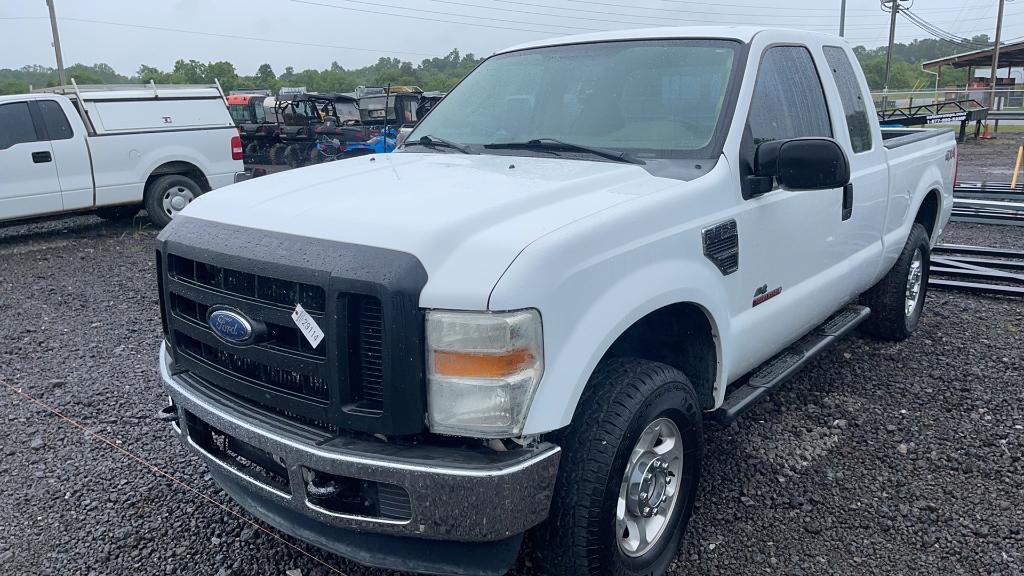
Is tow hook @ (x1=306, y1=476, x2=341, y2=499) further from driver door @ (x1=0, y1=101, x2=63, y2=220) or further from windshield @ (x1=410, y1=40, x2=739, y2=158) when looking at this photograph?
driver door @ (x1=0, y1=101, x2=63, y2=220)

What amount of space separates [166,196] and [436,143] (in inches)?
317

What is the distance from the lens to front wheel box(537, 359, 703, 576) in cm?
243

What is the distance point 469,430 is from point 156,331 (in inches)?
181

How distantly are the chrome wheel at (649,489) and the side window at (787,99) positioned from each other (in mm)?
1361

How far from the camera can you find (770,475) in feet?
11.9

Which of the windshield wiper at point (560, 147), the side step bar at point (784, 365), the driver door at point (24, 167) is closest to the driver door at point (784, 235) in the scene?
the side step bar at point (784, 365)

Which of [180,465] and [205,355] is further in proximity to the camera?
[180,465]

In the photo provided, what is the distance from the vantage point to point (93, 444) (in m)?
4.07

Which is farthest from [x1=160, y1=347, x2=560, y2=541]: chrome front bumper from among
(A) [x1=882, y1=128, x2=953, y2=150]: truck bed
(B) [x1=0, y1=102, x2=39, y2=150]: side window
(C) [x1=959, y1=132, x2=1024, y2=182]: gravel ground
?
(C) [x1=959, y1=132, x2=1024, y2=182]: gravel ground

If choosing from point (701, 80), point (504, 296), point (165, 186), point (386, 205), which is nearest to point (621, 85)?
point (701, 80)

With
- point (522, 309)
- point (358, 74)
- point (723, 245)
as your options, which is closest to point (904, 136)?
point (723, 245)

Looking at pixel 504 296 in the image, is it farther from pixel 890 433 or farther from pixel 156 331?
Answer: pixel 156 331

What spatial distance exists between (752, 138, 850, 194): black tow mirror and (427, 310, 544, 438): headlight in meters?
1.39

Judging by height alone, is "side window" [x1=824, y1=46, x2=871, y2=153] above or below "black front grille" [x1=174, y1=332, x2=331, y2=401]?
above
